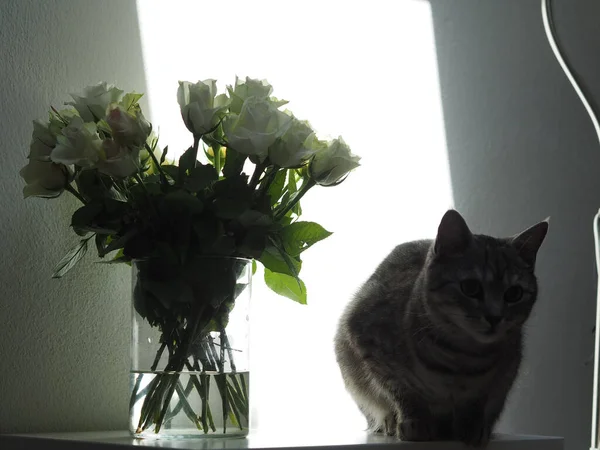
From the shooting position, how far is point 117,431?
1.25 m

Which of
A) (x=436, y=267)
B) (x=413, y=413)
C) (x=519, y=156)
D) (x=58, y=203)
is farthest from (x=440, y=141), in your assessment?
(x=58, y=203)

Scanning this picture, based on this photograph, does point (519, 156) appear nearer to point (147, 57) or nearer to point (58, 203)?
Result: point (147, 57)

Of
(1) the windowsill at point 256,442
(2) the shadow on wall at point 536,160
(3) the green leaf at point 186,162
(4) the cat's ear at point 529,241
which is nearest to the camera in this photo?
(1) the windowsill at point 256,442

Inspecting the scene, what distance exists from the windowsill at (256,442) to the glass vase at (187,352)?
34 millimetres

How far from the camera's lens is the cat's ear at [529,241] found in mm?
1216

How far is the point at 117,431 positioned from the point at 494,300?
62 centimetres

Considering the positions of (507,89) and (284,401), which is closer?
(284,401)

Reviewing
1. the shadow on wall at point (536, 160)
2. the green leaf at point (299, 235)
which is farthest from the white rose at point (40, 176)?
the shadow on wall at point (536, 160)

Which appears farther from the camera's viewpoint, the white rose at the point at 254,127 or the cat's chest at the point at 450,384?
the cat's chest at the point at 450,384

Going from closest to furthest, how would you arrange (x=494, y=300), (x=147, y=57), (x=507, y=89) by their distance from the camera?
(x=494, y=300)
(x=147, y=57)
(x=507, y=89)

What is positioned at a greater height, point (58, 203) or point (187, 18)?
point (187, 18)

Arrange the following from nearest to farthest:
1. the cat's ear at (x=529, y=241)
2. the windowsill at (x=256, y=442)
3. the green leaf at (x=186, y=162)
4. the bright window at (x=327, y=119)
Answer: the windowsill at (x=256, y=442)
the green leaf at (x=186, y=162)
the cat's ear at (x=529, y=241)
the bright window at (x=327, y=119)

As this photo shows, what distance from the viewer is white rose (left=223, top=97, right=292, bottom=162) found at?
1.07 meters

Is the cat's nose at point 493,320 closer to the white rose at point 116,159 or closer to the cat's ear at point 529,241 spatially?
the cat's ear at point 529,241
